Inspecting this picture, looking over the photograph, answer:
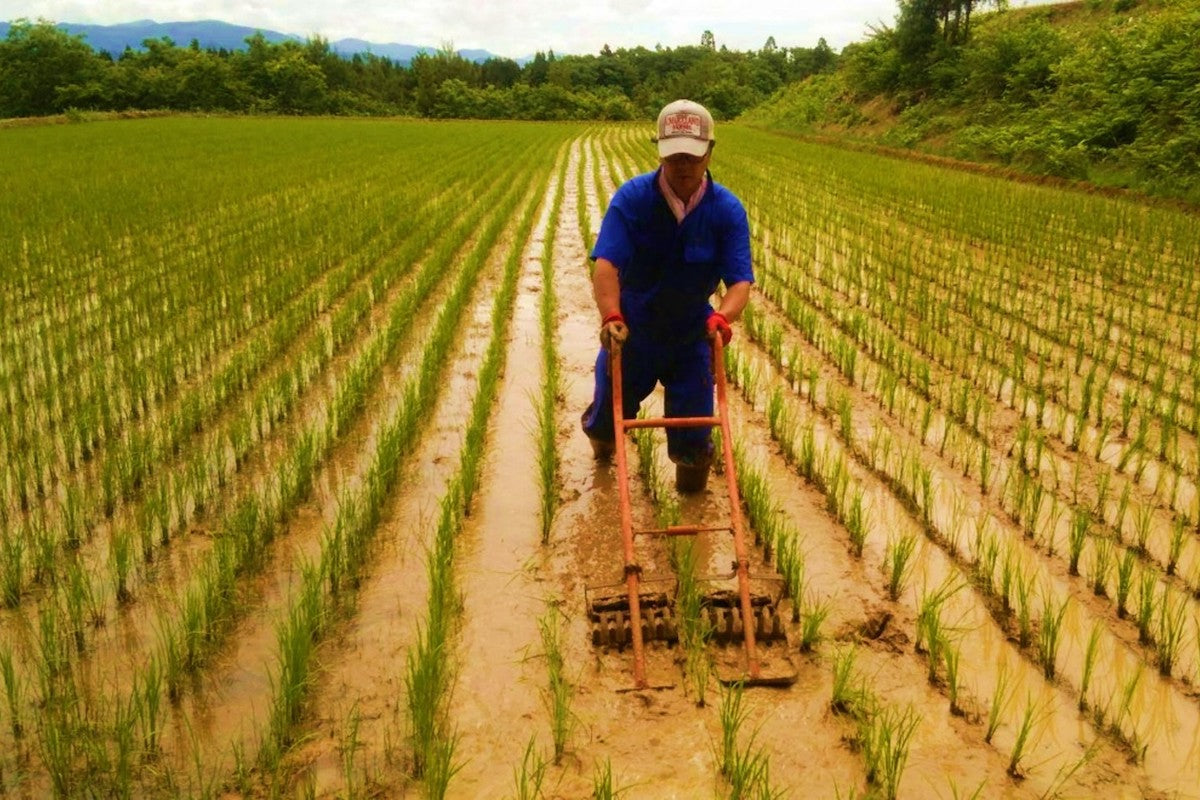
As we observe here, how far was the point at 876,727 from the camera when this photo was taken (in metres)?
2.29

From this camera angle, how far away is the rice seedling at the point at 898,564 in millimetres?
2934

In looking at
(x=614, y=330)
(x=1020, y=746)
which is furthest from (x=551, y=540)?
(x=1020, y=746)

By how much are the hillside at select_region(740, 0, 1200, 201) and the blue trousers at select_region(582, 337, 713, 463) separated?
10426 millimetres

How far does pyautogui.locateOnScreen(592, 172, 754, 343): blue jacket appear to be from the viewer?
3.13 metres

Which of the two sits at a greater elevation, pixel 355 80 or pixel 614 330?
pixel 355 80

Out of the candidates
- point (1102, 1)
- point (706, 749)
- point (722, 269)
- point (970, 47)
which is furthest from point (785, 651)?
point (1102, 1)

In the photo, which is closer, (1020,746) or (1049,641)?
(1020,746)

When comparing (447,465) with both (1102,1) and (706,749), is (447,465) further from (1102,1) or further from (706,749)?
(1102,1)

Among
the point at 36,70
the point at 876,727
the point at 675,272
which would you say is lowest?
the point at 876,727

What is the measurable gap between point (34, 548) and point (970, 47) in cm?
Answer: 2590

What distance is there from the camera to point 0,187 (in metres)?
13.2

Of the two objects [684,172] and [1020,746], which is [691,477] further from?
[1020,746]

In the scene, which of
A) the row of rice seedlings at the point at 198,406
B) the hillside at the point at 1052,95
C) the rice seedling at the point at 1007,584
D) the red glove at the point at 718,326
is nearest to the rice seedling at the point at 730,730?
the rice seedling at the point at 1007,584

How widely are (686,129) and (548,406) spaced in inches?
74.7
